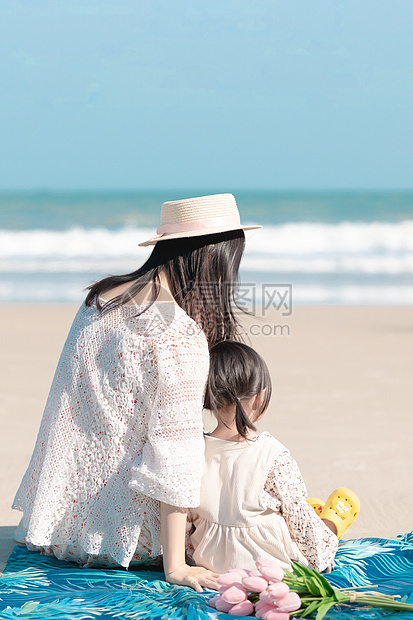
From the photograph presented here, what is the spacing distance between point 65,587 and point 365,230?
21.0 m

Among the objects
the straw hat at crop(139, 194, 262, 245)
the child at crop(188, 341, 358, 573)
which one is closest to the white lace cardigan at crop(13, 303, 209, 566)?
the child at crop(188, 341, 358, 573)

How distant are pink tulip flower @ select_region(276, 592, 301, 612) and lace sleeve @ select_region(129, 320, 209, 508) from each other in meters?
0.39

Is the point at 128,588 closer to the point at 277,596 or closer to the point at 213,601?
the point at 213,601

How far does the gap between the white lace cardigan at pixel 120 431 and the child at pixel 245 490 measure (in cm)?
15

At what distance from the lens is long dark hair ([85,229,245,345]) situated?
269 cm

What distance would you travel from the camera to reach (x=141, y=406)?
2602 millimetres

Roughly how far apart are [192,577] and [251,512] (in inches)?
11.4

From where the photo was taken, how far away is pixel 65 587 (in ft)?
8.55

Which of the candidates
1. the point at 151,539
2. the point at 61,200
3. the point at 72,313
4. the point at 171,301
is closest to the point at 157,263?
Result: the point at 171,301

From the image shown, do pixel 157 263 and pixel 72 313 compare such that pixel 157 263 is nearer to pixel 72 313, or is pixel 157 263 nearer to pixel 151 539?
pixel 151 539

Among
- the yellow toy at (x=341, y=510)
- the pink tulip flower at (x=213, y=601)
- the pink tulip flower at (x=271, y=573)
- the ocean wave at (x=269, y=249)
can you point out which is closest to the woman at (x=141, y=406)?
the pink tulip flower at (x=213, y=601)

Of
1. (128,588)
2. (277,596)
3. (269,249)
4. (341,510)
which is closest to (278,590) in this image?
(277,596)

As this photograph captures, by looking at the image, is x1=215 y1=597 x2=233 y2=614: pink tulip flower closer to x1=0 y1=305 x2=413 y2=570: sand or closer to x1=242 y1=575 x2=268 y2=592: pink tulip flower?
x1=242 y1=575 x2=268 y2=592: pink tulip flower

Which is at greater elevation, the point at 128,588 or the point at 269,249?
the point at 269,249
